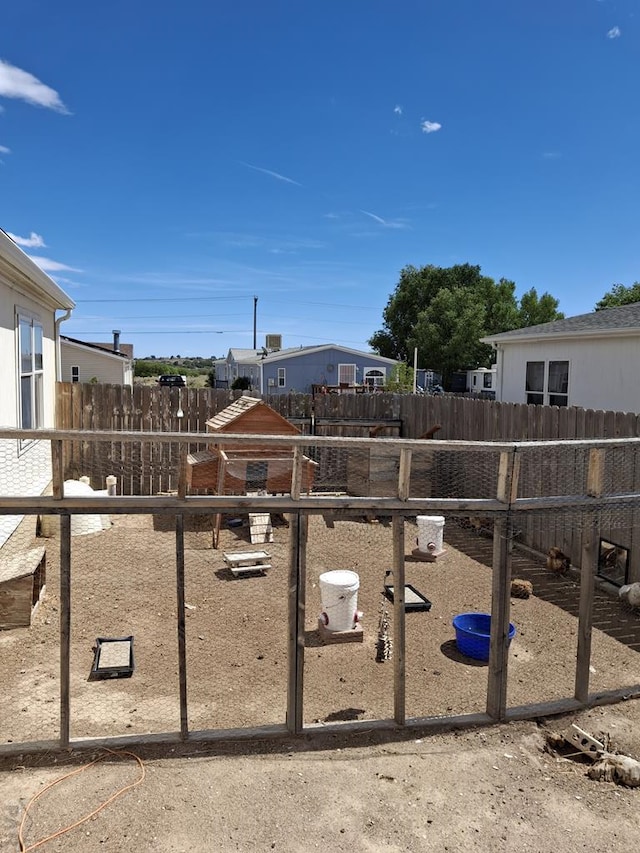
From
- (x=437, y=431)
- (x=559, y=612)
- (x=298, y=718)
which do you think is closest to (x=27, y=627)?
(x=298, y=718)

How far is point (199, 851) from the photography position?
2.69 meters

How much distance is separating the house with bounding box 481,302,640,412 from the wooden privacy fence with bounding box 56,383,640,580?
1982 mm

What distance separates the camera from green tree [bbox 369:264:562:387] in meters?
36.2

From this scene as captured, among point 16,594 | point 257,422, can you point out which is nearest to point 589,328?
point 257,422

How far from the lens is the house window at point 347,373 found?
31.7 meters

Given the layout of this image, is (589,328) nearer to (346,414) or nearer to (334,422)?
(346,414)

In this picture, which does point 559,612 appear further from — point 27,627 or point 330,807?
point 27,627

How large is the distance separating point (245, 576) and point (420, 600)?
2.09 meters

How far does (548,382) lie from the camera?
12070 millimetres

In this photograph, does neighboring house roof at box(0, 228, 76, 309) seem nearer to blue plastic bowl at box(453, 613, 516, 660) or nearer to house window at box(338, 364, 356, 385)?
blue plastic bowl at box(453, 613, 516, 660)

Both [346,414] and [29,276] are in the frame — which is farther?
[346,414]

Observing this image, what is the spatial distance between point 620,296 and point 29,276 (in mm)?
36234

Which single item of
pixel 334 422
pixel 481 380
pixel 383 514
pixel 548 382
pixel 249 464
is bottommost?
pixel 249 464

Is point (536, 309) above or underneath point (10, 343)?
above
